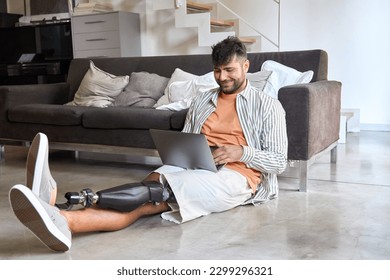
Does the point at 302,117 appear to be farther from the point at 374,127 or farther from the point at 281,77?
the point at 374,127

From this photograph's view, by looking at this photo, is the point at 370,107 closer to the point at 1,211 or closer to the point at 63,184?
the point at 63,184

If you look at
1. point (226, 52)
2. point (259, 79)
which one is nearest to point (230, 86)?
point (226, 52)

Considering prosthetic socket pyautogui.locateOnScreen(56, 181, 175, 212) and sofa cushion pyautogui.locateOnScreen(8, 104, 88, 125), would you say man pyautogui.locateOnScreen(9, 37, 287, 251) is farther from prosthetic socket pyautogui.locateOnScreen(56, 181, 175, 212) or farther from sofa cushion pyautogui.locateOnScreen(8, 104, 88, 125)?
sofa cushion pyautogui.locateOnScreen(8, 104, 88, 125)

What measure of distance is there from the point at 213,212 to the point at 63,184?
47.6 inches

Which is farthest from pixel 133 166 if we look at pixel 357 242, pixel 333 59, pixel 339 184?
pixel 333 59

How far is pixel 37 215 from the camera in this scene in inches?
70.3

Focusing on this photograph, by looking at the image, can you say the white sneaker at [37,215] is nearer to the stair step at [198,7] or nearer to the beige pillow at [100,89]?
the beige pillow at [100,89]

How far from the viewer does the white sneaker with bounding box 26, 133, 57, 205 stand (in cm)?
203

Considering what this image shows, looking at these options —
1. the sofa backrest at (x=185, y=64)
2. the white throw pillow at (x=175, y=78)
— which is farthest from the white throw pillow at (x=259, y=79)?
the white throw pillow at (x=175, y=78)

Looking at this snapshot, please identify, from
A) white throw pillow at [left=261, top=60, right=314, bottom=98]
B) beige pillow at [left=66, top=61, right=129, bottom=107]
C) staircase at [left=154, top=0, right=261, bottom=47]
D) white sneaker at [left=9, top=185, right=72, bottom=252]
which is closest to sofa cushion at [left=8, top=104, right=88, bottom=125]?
beige pillow at [left=66, top=61, right=129, bottom=107]

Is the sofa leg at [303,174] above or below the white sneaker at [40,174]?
below

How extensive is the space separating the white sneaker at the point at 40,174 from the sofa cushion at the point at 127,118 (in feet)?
4.30

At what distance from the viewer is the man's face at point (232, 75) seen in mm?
2430

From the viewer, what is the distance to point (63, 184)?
3262mm
